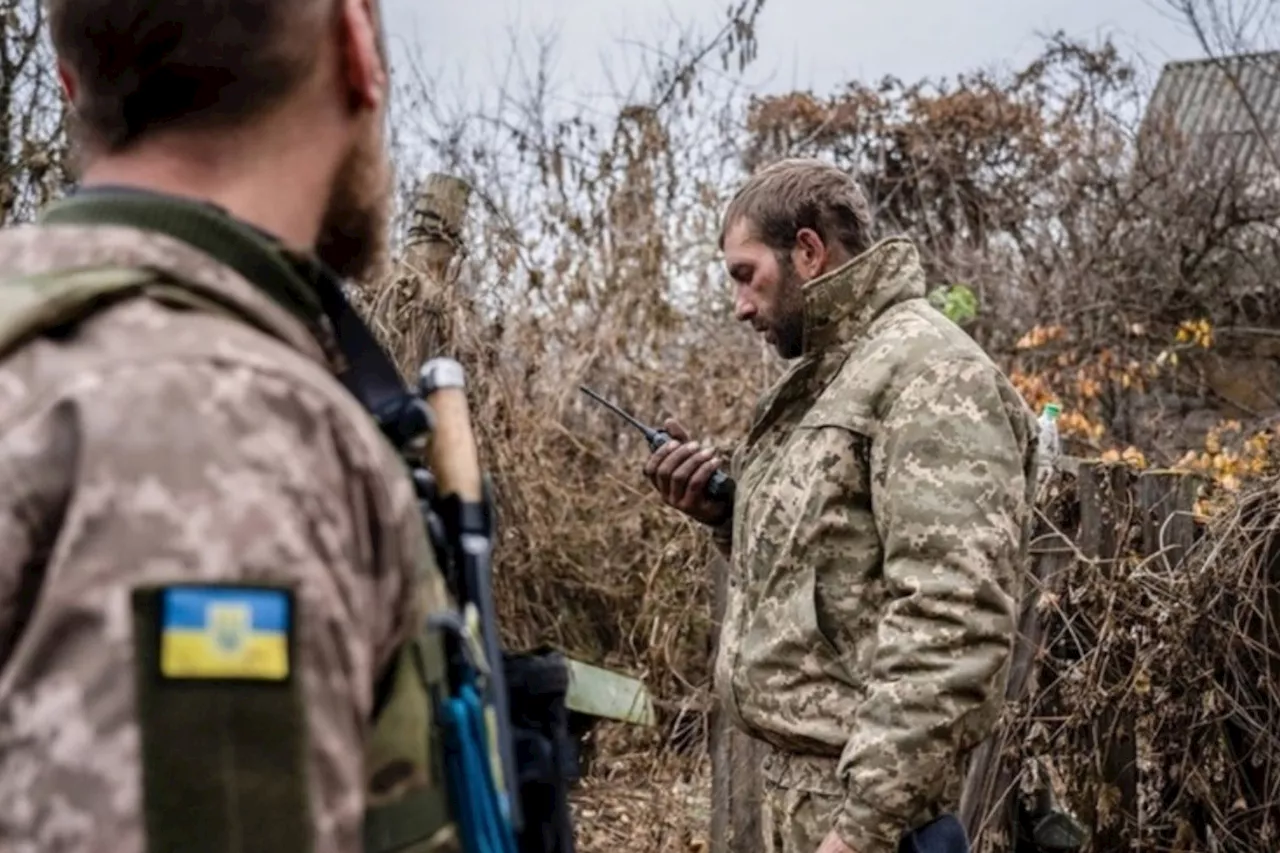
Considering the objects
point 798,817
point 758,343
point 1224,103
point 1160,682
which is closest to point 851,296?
point 798,817

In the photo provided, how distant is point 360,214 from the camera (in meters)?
1.40

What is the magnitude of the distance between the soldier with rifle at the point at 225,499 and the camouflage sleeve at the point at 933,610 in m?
1.45

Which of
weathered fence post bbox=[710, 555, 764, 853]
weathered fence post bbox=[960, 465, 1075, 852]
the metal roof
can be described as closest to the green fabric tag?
weathered fence post bbox=[960, 465, 1075, 852]

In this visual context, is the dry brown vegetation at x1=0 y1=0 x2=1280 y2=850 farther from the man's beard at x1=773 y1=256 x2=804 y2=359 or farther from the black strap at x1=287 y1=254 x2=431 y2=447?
the black strap at x1=287 y1=254 x2=431 y2=447

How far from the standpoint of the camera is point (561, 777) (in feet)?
4.80

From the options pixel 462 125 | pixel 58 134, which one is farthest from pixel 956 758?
pixel 462 125

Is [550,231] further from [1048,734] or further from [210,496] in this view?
[210,496]

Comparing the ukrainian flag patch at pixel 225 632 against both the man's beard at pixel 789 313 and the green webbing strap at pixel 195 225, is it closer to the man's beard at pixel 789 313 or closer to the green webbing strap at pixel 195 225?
the green webbing strap at pixel 195 225

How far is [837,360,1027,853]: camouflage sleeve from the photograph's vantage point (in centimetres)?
274

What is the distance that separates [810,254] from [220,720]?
2.42m

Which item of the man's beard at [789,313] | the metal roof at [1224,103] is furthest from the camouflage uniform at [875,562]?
the metal roof at [1224,103]

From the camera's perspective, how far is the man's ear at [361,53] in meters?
1.27

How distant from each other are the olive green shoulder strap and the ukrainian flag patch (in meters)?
0.22

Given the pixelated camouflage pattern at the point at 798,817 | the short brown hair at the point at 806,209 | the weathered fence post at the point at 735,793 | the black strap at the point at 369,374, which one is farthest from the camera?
the weathered fence post at the point at 735,793
